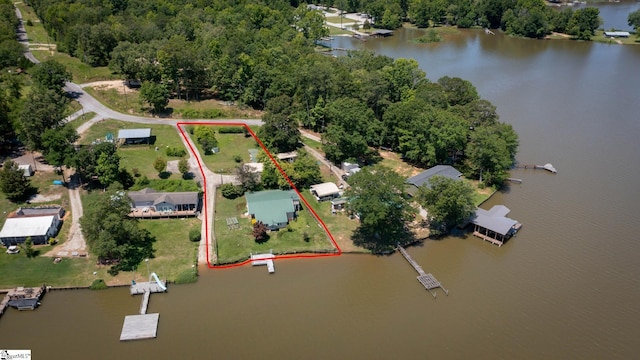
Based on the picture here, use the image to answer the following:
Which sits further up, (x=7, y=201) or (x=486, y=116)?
(x=486, y=116)

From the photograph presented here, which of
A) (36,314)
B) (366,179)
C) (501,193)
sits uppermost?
(366,179)

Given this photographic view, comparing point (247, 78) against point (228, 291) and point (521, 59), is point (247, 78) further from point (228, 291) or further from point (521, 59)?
point (521, 59)

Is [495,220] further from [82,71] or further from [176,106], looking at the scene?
[82,71]

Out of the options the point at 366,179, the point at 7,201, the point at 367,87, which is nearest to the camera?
the point at 366,179

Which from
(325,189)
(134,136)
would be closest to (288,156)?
(325,189)

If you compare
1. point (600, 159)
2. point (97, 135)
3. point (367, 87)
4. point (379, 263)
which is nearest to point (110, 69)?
point (97, 135)

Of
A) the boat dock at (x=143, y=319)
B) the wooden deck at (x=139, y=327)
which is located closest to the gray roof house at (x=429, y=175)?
the boat dock at (x=143, y=319)

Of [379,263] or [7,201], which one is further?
[7,201]

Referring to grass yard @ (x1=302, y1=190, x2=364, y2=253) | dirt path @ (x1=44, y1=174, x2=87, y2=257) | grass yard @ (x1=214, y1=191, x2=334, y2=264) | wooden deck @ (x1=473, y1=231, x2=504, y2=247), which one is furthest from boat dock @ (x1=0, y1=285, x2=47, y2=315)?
wooden deck @ (x1=473, y1=231, x2=504, y2=247)
